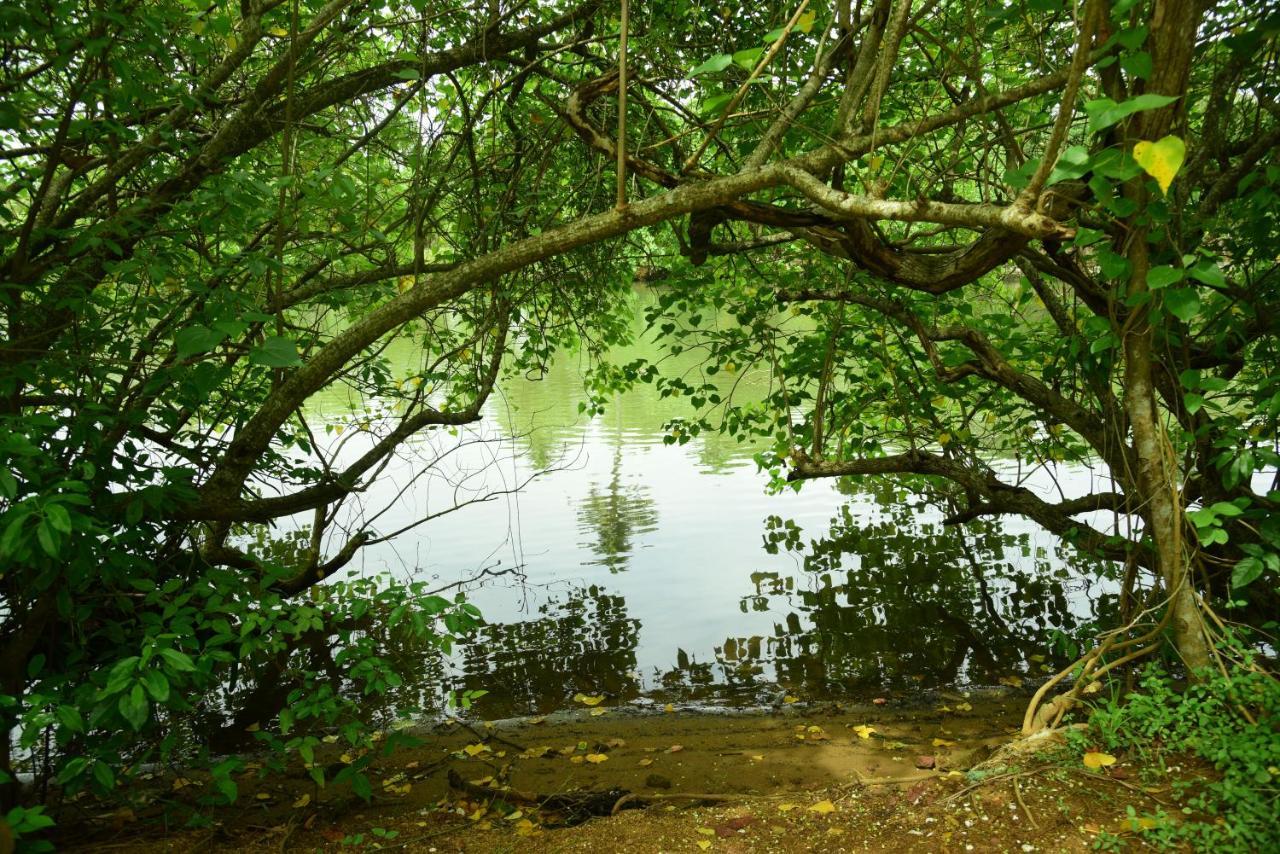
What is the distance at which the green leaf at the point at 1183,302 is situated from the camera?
8.73 feet

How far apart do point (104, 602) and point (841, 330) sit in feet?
15.2

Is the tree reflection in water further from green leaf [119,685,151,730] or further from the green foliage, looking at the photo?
green leaf [119,685,151,730]

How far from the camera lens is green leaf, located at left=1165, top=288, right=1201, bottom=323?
105 inches

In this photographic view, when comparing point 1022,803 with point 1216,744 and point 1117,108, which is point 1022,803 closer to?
point 1216,744

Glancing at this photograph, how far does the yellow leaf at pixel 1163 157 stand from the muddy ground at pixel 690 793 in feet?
A: 6.51

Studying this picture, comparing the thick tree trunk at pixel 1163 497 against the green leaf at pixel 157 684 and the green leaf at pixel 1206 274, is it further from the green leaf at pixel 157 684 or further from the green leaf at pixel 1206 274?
the green leaf at pixel 157 684

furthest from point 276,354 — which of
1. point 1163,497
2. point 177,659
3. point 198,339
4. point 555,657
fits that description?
point 555,657

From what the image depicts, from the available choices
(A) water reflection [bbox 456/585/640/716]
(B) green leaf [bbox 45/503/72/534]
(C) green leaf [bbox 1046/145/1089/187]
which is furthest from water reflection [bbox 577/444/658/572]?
(C) green leaf [bbox 1046/145/1089/187]

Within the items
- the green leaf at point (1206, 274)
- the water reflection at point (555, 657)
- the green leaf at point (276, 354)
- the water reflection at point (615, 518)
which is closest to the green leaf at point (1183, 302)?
the green leaf at point (1206, 274)

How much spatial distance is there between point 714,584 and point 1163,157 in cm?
658

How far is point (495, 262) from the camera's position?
3.77m

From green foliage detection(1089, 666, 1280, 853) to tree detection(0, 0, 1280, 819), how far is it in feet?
0.90

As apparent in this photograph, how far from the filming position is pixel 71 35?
3.15 meters

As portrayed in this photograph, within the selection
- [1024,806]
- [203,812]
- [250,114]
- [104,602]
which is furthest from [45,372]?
[1024,806]
